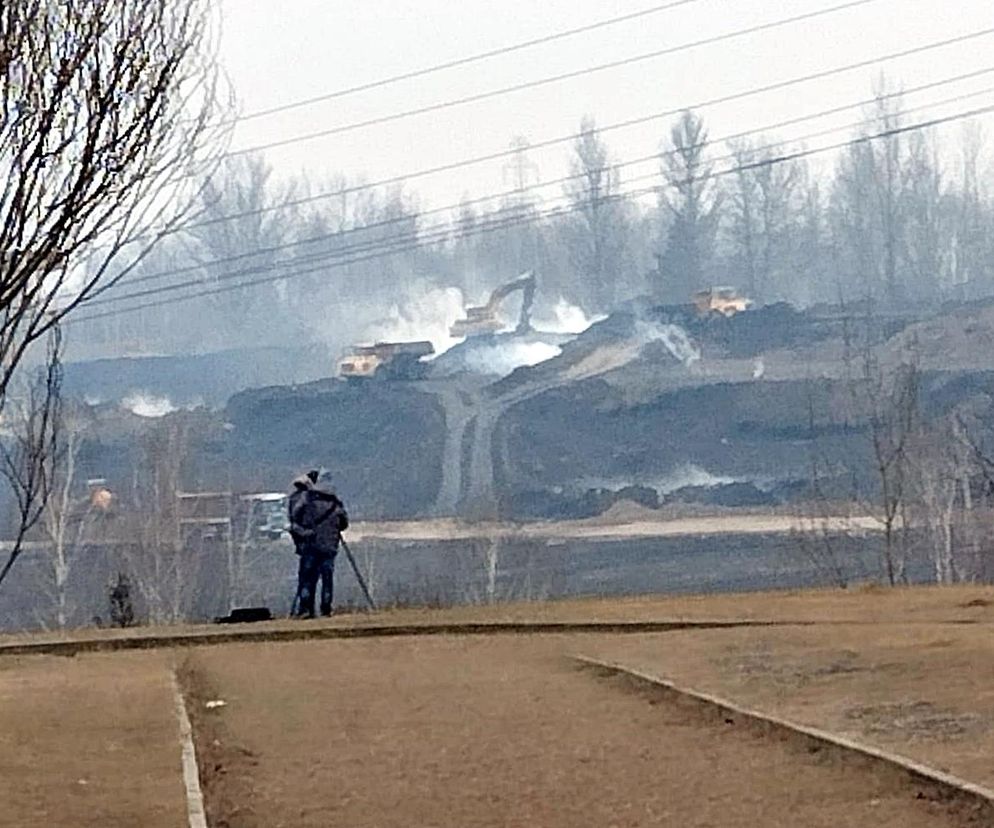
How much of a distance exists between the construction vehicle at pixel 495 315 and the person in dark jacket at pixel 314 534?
147ft

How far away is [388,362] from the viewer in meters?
61.0

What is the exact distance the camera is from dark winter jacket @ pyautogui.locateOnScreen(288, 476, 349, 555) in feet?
86.0

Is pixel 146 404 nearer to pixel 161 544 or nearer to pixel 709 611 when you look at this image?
pixel 161 544

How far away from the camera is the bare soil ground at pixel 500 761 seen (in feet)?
34.3

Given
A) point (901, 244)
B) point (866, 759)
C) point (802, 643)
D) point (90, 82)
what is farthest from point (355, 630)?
point (901, 244)

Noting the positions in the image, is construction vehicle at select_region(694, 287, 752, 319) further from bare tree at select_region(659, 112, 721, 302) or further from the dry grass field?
the dry grass field

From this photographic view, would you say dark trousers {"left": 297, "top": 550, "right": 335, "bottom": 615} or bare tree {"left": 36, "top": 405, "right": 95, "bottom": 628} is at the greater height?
bare tree {"left": 36, "top": 405, "right": 95, "bottom": 628}

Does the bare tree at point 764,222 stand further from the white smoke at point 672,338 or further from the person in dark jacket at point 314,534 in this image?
the person in dark jacket at point 314,534

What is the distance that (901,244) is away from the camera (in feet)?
307

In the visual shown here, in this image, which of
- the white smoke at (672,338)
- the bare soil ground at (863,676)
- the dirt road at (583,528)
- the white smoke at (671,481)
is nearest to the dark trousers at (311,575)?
the bare soil ground at (863,676)

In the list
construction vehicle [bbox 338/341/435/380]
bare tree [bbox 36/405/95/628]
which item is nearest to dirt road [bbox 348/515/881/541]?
bare tree [bbox 36/405/95/628]

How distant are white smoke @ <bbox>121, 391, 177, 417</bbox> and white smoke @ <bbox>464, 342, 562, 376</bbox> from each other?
9040mm

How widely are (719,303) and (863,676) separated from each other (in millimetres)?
50033

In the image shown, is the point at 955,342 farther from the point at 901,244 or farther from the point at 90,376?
the point at 901,244
